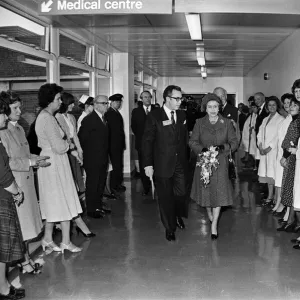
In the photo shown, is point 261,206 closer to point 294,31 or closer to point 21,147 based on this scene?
point 294,31

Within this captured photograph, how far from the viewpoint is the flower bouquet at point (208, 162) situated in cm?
515

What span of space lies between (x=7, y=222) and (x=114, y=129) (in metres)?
4.94

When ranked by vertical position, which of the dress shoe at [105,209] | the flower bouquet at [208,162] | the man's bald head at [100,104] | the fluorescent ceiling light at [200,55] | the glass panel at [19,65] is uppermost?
the fluorescent ceiling light at [200,55]

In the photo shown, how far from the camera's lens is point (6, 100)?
3498mm

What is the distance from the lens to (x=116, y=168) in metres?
8.40

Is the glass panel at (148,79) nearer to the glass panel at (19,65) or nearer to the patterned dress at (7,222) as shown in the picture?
the glass panel at (19,65)

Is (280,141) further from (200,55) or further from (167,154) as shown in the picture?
(200,55)

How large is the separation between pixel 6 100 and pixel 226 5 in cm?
213

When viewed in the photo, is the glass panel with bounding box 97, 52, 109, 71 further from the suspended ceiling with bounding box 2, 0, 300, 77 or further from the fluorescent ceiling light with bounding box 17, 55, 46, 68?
the fluorescent ceiling light with bounding box 17, 55, 46, 68

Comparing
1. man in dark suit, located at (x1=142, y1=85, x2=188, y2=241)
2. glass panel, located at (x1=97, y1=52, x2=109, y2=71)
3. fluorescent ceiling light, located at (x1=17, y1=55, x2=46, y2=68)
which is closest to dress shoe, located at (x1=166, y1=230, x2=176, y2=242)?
man in dark suit, located at (x1=142, y1=85, x2=188, y2=241)

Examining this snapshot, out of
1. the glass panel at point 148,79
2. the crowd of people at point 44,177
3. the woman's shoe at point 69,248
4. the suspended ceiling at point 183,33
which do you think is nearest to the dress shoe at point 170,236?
the crowd of people at point 44,177

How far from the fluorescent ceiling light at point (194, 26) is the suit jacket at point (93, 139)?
210cm

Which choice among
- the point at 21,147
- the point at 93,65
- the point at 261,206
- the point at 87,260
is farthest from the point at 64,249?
the point at 93,65

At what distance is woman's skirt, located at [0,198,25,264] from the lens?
3381 millimetres
